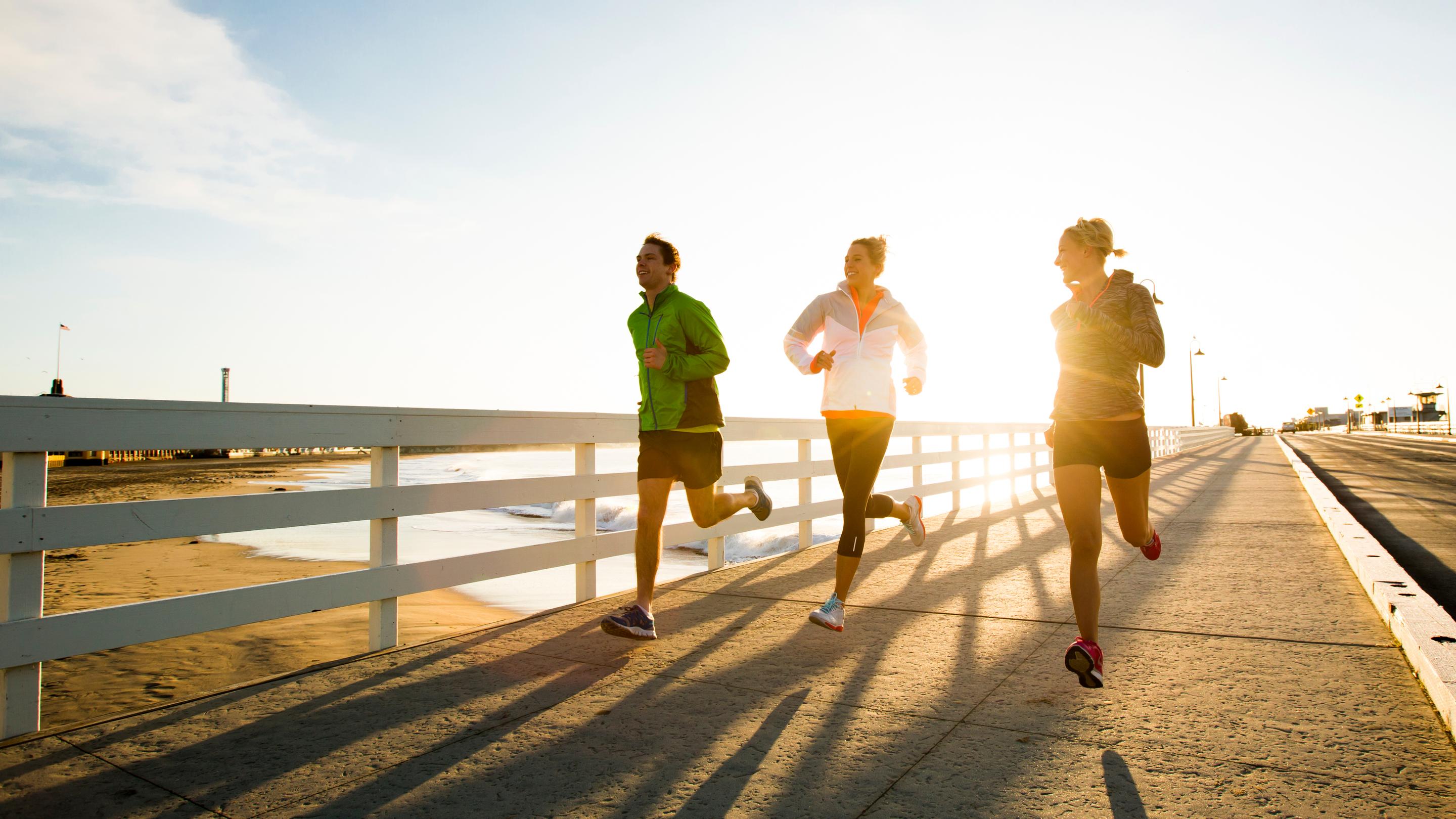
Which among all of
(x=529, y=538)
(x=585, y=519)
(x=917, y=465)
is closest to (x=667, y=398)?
(x=585, y=519)

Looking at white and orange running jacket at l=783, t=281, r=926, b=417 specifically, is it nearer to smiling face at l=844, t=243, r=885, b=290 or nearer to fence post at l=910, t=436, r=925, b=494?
smiling face at l=844, t=243, r=885, b=290

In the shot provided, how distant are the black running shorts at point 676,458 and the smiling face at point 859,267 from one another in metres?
1.07

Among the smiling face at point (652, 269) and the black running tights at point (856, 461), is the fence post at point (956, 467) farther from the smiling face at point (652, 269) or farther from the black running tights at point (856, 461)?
the smiling face at point (652, 269)

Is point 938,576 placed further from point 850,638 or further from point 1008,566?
point 850,638

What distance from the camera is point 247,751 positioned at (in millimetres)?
2590

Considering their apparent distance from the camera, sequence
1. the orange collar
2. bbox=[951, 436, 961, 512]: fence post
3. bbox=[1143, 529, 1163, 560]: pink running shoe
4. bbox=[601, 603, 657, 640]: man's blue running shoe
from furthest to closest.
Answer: bbox=[951, 436, 961, 512]: fence post → the orange collar → bbox=[1143, 529, 1163, 560]: pink running shoe → bbox=[601, 603, 657, 640]: man's blue running shoe

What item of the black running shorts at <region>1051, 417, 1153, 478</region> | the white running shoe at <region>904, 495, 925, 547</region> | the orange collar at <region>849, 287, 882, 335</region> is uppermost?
the orange collar at <region>849, 287, 882, 335</region>

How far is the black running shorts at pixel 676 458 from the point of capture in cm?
407

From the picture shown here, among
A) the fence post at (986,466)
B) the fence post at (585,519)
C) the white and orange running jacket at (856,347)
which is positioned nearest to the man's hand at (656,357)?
the white and orange running jacket at (856,347)

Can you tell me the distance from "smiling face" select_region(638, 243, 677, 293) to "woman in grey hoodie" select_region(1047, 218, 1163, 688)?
1843 mm

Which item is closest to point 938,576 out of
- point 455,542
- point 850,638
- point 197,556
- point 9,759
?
point 850,638

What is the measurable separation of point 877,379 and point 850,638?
124 cm

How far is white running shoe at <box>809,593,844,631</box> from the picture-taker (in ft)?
12.9

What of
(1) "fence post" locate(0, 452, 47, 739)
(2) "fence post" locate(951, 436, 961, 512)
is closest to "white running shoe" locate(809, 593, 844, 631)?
(1) "fence post" locate(0, 452, 47, 739)
